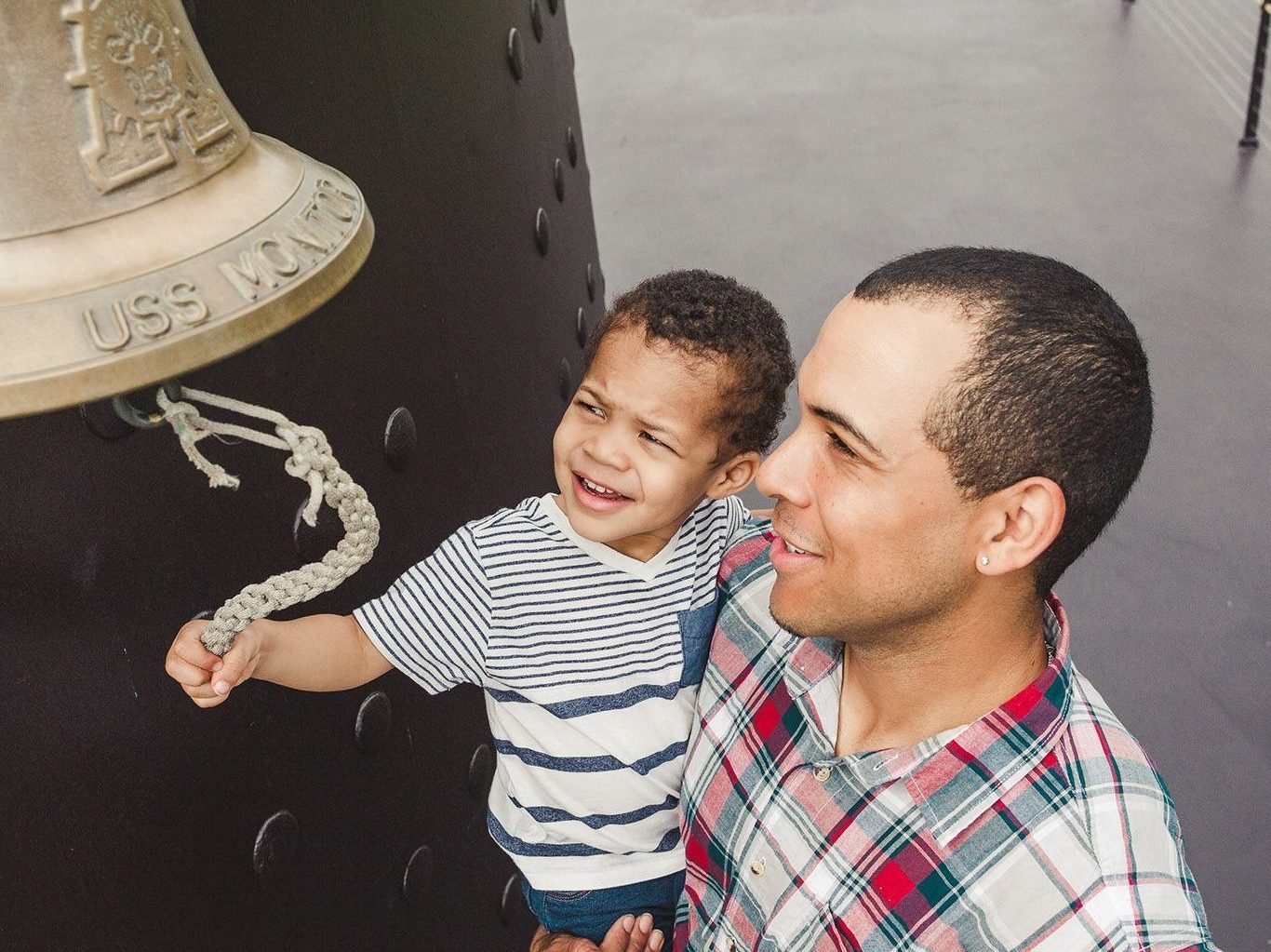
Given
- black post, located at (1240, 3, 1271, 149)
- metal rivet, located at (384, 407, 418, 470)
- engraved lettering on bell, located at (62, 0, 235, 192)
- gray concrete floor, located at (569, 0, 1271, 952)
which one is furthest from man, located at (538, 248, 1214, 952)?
black post, located at (1240, 3, 1271, 149)

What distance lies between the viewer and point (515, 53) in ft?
5.74

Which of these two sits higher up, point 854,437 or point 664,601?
point 854,437

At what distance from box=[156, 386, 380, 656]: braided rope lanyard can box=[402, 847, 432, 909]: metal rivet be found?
672mm

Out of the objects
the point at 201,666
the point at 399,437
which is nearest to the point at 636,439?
the point at 399,437

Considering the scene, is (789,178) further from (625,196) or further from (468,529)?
(468,529)

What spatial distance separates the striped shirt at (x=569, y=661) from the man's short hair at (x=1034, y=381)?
0.39 meters

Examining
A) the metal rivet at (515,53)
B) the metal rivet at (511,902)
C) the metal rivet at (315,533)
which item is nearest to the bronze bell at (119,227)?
the metal rivet at (315,533)

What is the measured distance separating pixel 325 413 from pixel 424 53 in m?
0.47

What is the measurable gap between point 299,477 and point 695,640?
0.65m

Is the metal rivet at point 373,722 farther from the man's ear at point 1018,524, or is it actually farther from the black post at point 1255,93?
the black post at point 1255,93

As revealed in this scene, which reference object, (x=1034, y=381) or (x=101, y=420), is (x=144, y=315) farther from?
(x=1034, y=381)

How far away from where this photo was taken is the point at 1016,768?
110 cm

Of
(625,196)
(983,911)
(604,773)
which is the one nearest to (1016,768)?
(983,911)

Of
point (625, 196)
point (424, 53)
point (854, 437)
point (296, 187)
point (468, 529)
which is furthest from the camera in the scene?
point (625, 196)
